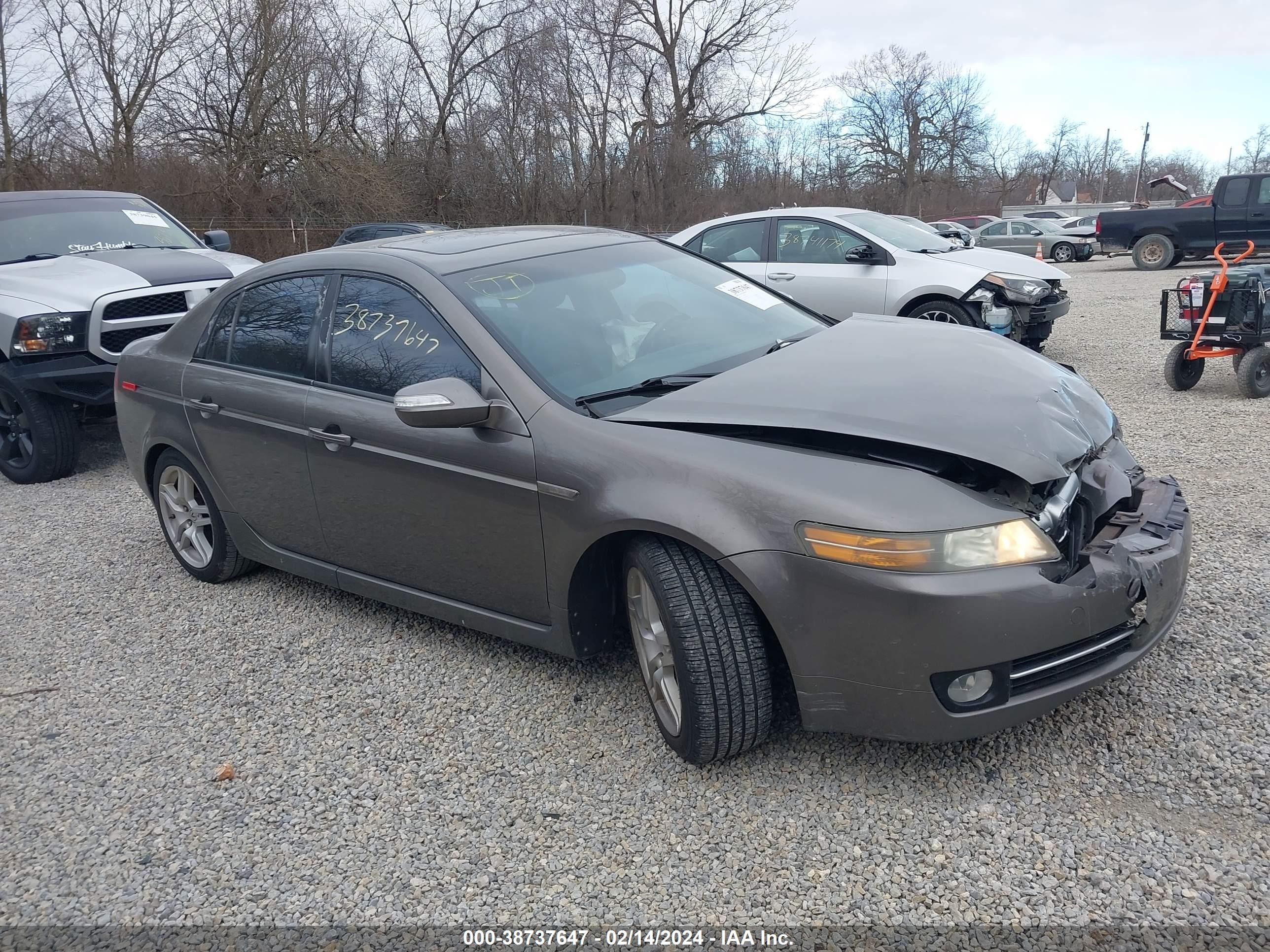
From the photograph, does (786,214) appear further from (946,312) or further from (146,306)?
(146,306)

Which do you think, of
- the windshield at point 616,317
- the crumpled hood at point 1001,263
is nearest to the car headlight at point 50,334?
the windshield at point 616,317

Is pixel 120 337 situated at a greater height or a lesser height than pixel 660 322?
lesser

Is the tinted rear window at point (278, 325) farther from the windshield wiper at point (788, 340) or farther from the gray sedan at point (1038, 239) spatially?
the gray sedan at point (1038, 239)

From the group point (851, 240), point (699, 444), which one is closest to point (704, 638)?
point (699, 444)

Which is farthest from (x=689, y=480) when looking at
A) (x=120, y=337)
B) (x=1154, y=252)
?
(x=1154, y=252)

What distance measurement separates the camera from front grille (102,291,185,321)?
6633 millimetres

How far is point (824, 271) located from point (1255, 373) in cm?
350

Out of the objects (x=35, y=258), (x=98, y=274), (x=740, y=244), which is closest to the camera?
(x=98, y=274)

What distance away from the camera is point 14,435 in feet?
22.8

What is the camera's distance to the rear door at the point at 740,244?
904 cm

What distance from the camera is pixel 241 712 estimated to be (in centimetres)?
344

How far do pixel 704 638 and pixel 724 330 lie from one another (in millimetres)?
1453

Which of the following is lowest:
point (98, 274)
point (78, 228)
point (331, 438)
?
point (331, 438)

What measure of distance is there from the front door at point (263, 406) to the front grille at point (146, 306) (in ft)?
9.45
